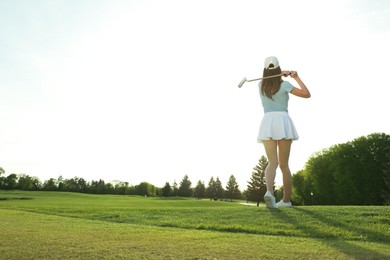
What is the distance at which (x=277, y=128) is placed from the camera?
9117mm

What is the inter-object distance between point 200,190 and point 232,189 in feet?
49.7

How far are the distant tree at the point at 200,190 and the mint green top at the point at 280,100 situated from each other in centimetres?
12457

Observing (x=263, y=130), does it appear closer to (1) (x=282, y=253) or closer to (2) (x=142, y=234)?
(2) (x=142, y=234)

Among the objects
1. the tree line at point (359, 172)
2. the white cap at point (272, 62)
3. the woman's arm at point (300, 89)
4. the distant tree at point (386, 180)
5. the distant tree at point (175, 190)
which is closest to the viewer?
the woman's arm at point (300, 89)

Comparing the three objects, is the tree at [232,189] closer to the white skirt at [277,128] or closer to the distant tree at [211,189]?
the distant tree at [211,189]

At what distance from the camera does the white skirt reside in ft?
29.8

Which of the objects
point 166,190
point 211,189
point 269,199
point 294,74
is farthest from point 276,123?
point 211,189

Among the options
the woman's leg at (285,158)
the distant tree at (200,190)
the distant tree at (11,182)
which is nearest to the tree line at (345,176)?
the woman's leg at (285,158)

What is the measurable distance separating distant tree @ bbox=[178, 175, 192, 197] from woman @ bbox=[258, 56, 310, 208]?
120 metres

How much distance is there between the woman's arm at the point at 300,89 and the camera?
906 centimetres

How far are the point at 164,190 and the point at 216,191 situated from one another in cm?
2173

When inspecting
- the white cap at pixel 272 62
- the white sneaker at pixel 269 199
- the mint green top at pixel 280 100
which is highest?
the white cap at pixel 272 62

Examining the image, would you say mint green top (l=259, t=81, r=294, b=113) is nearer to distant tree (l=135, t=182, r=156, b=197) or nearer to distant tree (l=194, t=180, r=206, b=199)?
distant tree (l=135, t=182, r=156, b=197)

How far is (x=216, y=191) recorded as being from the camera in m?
132
